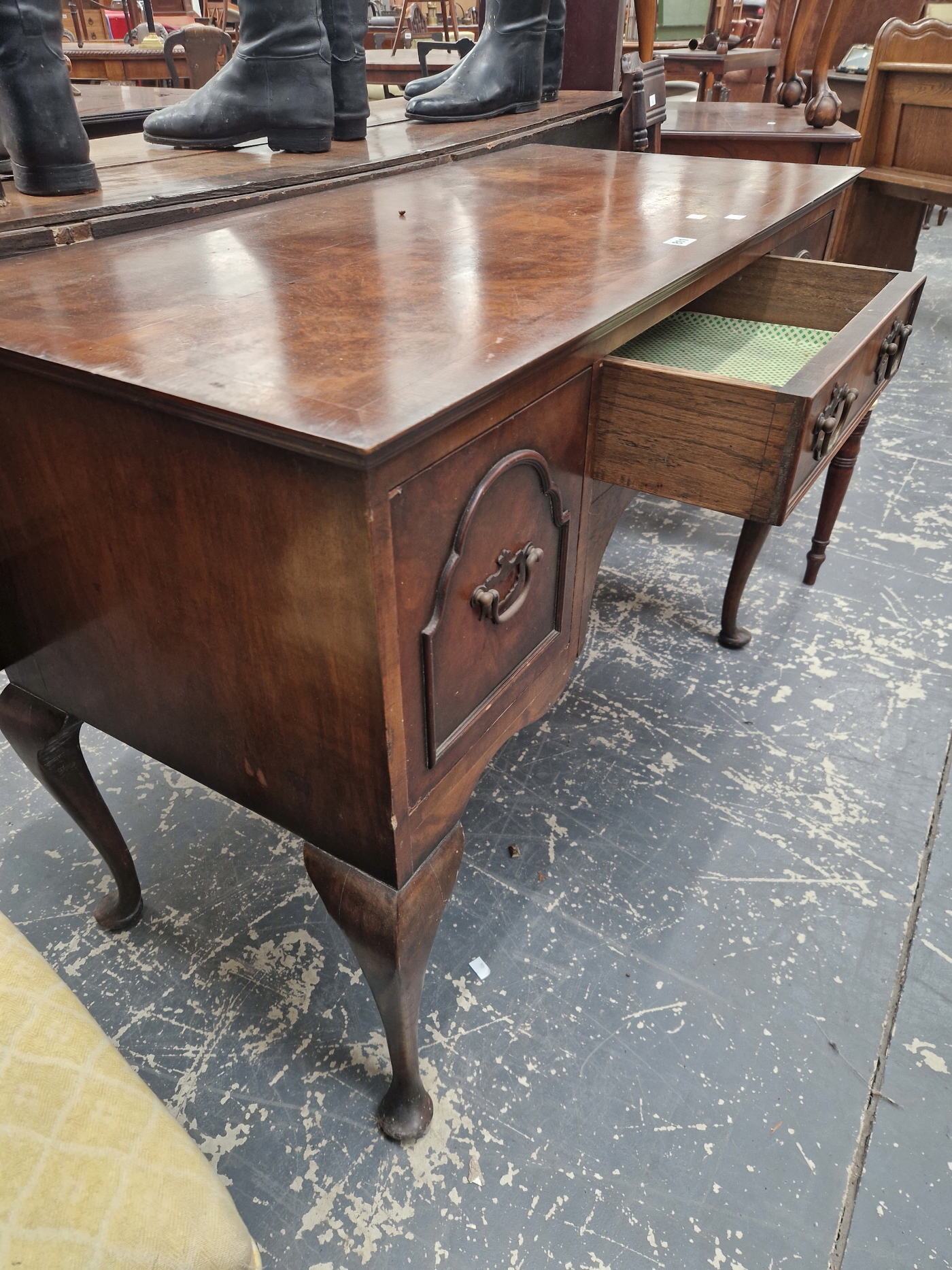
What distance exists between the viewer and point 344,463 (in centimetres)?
48

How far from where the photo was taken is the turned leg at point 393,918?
700mm

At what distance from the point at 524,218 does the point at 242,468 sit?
2.02ft

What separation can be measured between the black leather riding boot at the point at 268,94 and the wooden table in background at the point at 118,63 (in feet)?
9.48

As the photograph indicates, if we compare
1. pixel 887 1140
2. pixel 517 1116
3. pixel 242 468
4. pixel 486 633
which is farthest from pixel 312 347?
pixel 887 1140

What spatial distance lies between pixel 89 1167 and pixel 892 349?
1.14 metres

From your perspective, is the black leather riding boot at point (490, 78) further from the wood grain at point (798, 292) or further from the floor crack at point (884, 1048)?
the floor crack at point (884, 1048)

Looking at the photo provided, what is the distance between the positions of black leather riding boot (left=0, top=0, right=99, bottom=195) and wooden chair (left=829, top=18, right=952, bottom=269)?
2.48m

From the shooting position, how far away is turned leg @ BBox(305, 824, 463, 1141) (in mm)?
700

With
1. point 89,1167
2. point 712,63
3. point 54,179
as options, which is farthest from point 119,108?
point 712,63

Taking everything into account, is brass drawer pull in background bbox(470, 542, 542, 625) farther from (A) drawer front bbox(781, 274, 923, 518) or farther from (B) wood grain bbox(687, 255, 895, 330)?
(B) wood grain bbox(687, 255, 895, 330)

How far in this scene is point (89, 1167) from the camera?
46cm

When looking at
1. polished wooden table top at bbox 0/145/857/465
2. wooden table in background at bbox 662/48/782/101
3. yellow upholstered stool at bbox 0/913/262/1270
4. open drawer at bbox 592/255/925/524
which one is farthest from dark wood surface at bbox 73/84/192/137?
wooden table in background at bbox 662/48/782/101

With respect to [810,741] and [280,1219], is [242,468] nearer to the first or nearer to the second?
[280,1219]

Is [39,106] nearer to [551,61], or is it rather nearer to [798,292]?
[798,292]
